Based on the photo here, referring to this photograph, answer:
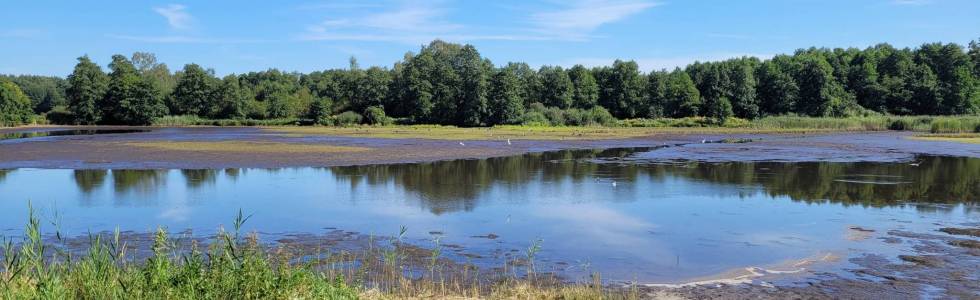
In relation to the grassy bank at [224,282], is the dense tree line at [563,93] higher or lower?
higher

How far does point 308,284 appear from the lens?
7949 mm

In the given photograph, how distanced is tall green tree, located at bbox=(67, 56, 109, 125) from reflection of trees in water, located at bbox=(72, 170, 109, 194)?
298 feet

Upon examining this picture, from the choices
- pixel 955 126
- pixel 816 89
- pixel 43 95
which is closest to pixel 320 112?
pixel 816 89

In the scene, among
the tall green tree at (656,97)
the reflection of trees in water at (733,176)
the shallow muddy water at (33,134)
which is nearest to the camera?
the reflection of trees in water at (733,176)

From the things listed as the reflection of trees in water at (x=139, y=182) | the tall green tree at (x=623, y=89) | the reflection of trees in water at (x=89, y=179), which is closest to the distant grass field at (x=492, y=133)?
the tall green tree at (x=623, y=89)

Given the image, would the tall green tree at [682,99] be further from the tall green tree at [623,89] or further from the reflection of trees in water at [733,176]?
the reflection of trees in water at [733,176]

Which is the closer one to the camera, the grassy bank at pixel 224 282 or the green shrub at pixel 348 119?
the grassy bank at pixel 224 282

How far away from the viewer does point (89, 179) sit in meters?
25.4

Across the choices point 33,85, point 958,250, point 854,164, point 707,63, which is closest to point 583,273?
point 958,250

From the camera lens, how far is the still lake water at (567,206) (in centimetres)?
1355

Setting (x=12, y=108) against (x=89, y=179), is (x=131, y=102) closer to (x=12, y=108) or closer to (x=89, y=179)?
(x=12, y=108)

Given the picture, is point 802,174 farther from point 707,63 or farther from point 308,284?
point 707,63

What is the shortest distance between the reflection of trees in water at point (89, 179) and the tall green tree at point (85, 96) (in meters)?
90.8

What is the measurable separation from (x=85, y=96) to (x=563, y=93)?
72.6 metres
